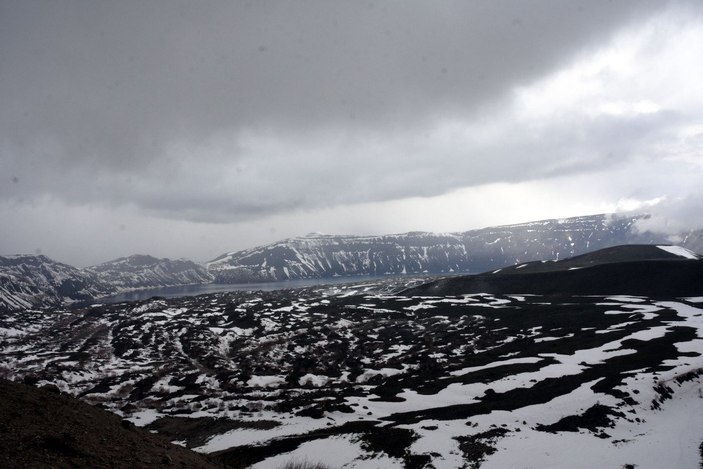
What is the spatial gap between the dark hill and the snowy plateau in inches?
35.8

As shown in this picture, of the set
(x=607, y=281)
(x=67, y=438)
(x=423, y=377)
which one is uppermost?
(x=67, y=438)

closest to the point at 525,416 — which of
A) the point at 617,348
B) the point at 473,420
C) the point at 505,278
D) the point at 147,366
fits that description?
the point at 473,420

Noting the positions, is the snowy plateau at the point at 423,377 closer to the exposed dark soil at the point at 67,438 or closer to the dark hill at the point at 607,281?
the dark hill at the point at 607,281

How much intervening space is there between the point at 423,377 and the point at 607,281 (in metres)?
125

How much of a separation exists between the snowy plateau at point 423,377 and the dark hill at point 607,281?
910 mm

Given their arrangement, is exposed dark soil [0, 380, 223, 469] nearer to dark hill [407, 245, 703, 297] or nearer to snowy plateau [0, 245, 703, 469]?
snowy plateau [0, 245, 703, 469]

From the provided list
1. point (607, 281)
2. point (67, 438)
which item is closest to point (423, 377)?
point (67, 438)

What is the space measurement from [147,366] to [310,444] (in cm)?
6683

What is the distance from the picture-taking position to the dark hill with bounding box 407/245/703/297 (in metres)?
133

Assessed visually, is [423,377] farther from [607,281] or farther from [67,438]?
[607,281]

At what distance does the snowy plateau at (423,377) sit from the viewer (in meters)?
32.5

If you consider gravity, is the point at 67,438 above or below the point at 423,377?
above

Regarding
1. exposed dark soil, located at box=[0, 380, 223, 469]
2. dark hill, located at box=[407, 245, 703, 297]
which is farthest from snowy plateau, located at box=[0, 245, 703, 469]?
exposed dark soil, located at box=[0, 380, 223, 469]

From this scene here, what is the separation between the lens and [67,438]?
14656 mm
